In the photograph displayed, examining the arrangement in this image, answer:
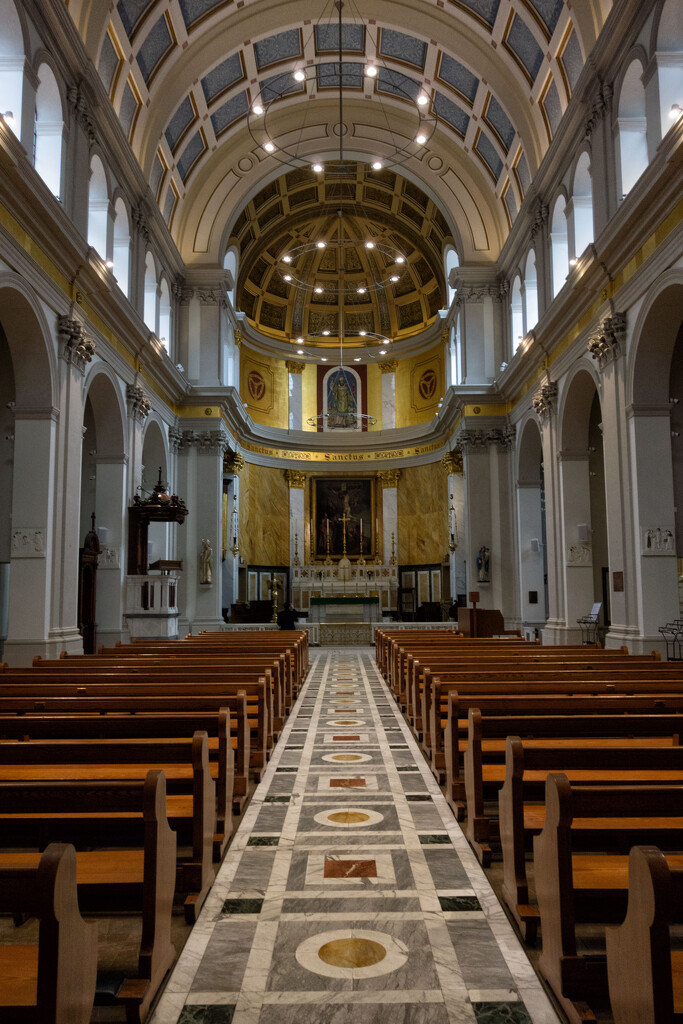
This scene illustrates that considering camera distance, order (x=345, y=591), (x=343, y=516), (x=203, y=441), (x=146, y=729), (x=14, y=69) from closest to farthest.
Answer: (x=146, y=729), (x=14, y=69), (x=203, y=441), (x=345, y=591), (x=343, y=516)

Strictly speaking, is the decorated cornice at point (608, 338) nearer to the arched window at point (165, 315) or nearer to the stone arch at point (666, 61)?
the stone arch at point (666, 61)

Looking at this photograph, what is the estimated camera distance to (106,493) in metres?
15.9

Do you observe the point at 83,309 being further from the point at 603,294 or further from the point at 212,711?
the point at 212,711

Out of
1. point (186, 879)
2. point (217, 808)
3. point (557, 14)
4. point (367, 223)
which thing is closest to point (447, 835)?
point (217, 808)

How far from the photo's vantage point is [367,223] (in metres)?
27.4

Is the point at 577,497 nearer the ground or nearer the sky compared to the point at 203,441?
nearer the ground

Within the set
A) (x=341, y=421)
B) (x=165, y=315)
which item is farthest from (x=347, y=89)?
(x=341, y=421)

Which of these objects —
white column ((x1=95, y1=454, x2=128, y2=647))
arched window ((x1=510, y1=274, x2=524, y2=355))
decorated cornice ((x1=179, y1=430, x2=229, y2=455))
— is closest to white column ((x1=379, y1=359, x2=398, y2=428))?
arched window ((x1=510, y1=274, x2=524, y2=355))

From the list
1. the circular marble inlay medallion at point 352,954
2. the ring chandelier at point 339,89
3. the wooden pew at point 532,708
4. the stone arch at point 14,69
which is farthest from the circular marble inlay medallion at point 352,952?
the ring chandelier at point 339,89

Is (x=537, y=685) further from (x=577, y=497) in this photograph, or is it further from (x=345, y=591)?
(x=345, y=591)

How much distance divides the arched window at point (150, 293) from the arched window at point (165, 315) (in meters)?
0.73

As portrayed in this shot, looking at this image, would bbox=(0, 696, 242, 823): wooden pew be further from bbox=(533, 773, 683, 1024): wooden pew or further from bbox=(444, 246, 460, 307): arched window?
bbox=(444, 246, 460, 307): arched window

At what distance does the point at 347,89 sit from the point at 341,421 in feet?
39.6

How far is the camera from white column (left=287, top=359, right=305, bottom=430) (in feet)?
97.3
